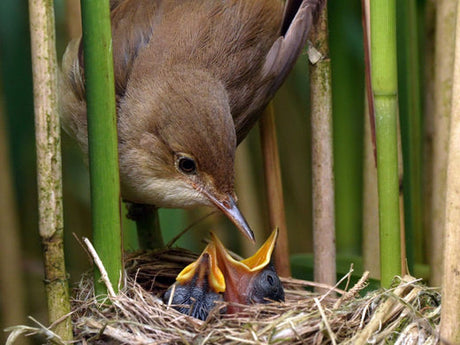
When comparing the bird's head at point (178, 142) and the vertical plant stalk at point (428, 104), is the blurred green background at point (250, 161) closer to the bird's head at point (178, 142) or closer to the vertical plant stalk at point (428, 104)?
the vertical plant stalk at point (428, 104)

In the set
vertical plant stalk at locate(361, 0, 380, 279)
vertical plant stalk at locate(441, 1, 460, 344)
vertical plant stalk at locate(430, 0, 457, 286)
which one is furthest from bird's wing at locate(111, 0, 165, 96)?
vertical plant stalk at locate(441, 1, 460, 344)

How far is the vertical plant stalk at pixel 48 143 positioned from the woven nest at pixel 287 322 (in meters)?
0.17

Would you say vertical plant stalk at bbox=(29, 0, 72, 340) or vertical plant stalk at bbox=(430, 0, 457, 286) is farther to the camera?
vertical plant stalk at bbox=(430, 0, 457, 286)

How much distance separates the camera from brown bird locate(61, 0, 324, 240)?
1.74 meters

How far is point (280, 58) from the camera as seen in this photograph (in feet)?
6.40

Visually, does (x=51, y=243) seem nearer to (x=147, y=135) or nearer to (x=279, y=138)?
(x=147, y=135)

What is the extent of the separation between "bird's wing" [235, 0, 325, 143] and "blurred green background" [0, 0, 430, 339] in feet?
0.35

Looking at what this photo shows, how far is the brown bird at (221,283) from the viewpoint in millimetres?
1685

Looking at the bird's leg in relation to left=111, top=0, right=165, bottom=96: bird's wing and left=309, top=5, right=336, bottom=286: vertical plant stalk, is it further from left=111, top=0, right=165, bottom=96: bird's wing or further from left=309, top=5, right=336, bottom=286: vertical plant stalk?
left=309, top=5, right=336, bottom=286: vertical plant stalk

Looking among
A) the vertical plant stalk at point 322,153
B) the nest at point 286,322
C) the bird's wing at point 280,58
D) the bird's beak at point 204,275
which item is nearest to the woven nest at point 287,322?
the nest at point 286,322

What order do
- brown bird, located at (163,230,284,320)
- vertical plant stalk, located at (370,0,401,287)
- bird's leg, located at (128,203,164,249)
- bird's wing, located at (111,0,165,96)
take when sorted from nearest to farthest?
vertical plant stalk, located at (370,0,401,287) < brown bird, located at (163,230,284,320) < bird's wing, located at (111,0,165,96) < bird's leg, located at (128,203,164,249)

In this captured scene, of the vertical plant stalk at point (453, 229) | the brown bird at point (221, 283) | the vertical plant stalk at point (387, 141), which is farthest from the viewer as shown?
the brown bird at point (221, 283)

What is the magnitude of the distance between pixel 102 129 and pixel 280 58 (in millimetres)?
817

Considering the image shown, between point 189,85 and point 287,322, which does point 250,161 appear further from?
point 287,322
